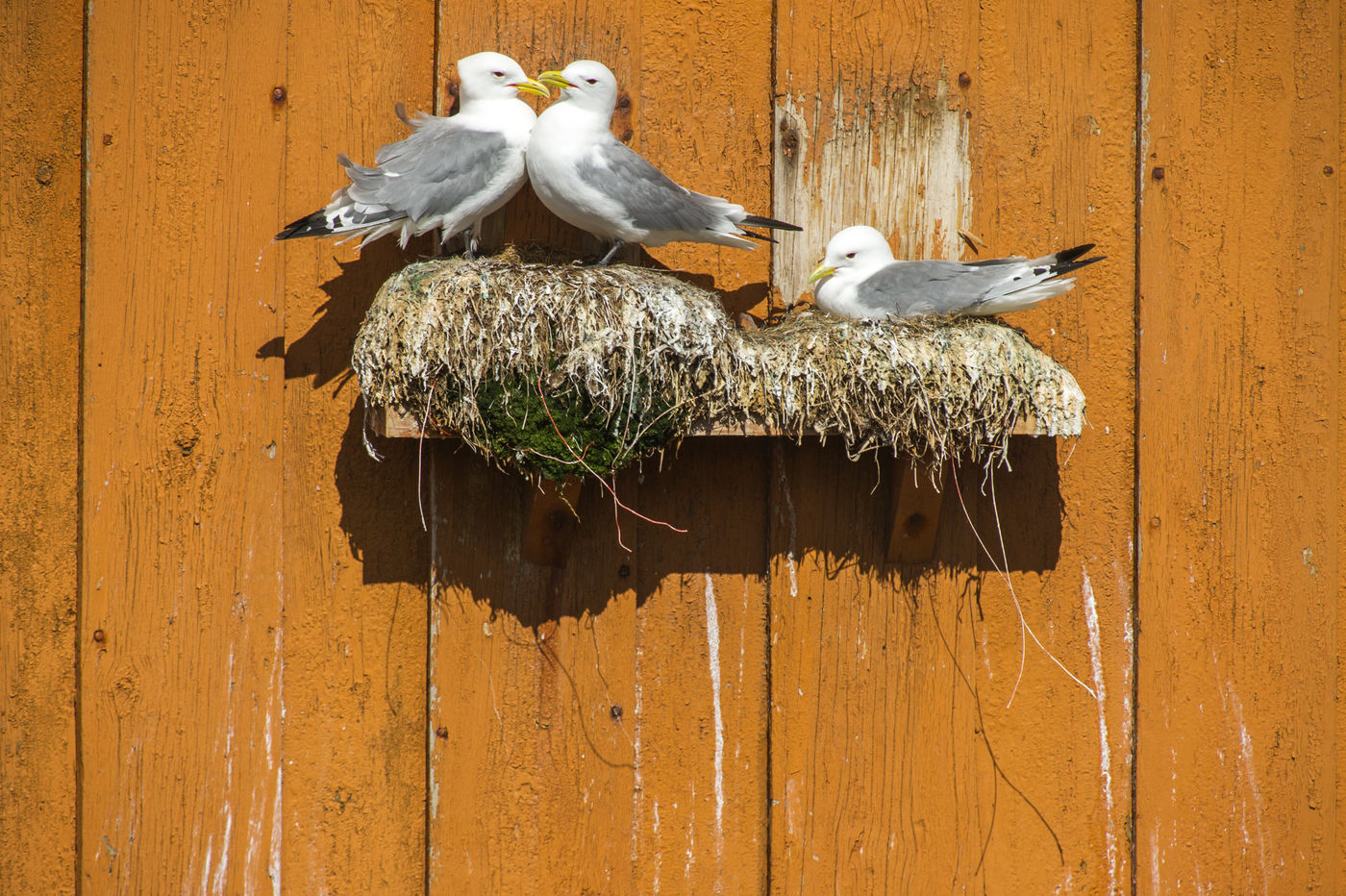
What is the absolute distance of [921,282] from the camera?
221 cm

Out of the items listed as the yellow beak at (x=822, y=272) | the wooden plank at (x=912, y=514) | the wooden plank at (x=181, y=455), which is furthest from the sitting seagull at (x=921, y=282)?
the wooden plank at (x=181, y=455)

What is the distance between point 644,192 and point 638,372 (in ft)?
1.48

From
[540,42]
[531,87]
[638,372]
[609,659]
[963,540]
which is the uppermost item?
[540,42]

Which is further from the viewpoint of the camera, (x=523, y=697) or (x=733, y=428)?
(x=523, y=697)

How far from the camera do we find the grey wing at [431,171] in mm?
2096

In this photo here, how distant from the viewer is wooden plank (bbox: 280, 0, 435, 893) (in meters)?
2.33

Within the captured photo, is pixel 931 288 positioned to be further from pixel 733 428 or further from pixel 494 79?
pixel 494 79

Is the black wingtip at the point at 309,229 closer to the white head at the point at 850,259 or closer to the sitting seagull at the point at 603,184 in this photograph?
the sitting seagull at the point at 603,184

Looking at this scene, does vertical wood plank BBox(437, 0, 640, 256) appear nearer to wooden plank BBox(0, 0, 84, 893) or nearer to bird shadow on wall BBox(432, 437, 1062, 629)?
bird shadow on wall BBox(432, 437, 1062, 629)

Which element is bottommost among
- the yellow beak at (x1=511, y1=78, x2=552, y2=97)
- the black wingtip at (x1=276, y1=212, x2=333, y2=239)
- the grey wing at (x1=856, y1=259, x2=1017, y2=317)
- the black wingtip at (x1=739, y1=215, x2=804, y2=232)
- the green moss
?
the green moss

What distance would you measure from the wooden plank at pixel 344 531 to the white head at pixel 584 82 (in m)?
0.41

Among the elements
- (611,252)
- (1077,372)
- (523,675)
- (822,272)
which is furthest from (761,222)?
(523,675)

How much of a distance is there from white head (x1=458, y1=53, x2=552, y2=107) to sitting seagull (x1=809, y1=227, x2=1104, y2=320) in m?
0.80

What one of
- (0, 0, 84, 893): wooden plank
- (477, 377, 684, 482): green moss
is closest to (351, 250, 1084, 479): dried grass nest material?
(477, 377, 684, 482): green moss
